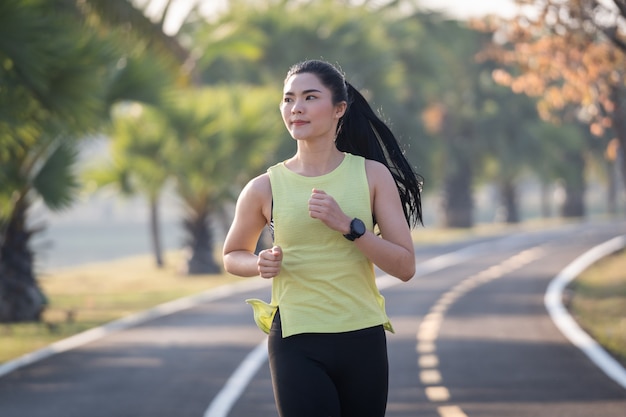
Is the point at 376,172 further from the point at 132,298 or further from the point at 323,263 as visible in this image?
the point at 132,298

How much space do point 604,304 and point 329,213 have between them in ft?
51.5

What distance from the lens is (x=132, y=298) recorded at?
24.8 metres

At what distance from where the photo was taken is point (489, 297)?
21953mm

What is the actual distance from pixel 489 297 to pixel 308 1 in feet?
89.4

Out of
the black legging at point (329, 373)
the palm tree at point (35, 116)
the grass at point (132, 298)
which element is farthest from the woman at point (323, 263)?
the palm tree at point (35, 116)

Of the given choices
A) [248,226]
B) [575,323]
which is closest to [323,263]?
[248,226]

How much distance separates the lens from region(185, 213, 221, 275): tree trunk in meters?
32.5

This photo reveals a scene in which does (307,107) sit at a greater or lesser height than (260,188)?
greater

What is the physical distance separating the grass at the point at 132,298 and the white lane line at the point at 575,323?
18 cm

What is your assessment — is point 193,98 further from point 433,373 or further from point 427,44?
point 427,44

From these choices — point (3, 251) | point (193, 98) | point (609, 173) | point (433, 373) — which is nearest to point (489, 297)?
point (3, 251)

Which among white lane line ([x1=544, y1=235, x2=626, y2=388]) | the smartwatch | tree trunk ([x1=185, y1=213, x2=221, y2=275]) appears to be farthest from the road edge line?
the smartwatch

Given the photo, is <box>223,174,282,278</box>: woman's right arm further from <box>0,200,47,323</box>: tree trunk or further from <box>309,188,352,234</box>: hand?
<box>0,200,47,323</box>: tree trunk

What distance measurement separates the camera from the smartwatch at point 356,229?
185 inches
